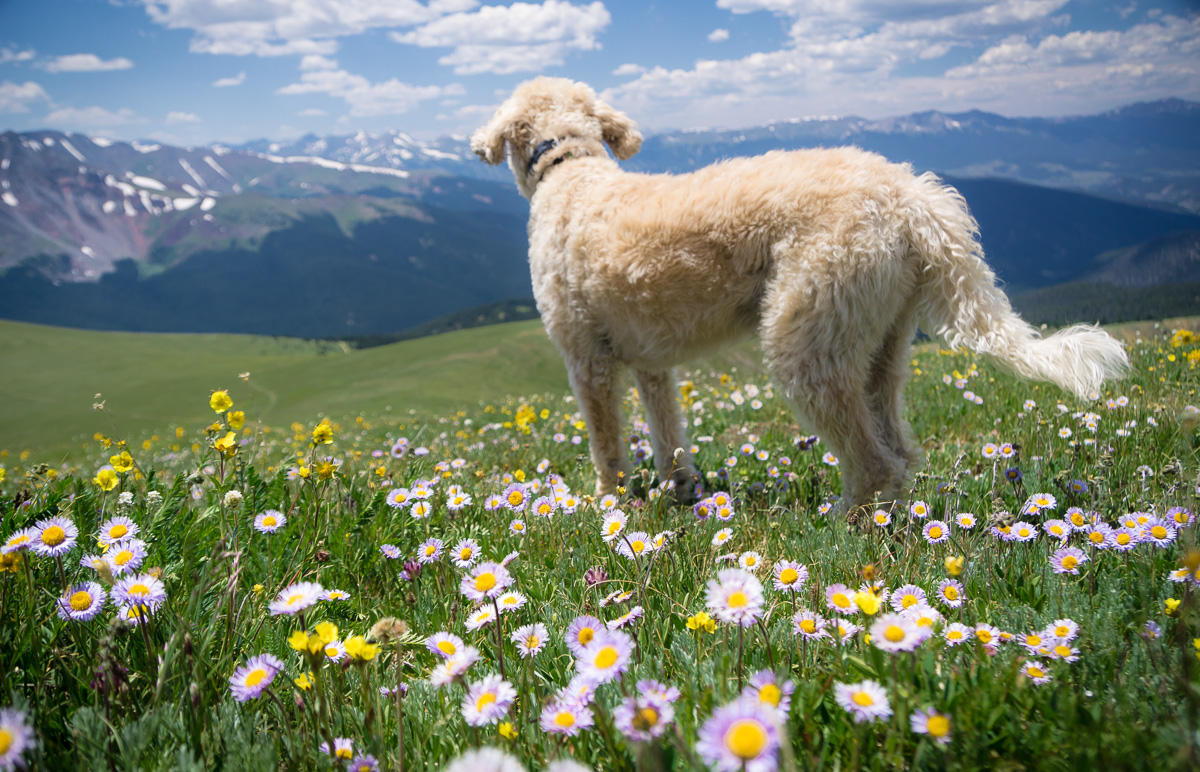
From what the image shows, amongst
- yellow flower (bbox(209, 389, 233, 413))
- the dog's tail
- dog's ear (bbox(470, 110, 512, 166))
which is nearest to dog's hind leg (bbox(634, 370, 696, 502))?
the dog's tail

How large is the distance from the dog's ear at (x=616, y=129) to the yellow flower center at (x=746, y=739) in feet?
16.9

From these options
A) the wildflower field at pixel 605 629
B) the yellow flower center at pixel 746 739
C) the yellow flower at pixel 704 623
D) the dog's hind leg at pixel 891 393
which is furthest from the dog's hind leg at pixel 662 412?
the yellow flower center at pixel 746 739

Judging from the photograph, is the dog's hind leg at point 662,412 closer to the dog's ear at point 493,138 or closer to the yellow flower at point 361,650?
the dog's ear at point 493,138

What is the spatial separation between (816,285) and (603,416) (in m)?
1.90

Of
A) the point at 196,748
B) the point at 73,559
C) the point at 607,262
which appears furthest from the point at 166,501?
the point at 607,262

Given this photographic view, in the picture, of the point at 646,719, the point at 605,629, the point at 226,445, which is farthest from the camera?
the point at 226,445

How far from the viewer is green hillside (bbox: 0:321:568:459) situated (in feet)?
237

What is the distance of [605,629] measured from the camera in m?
1.53

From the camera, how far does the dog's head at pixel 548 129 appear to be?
16.8 ft

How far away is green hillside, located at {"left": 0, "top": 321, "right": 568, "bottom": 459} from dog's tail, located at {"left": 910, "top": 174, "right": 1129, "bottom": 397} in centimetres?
5801

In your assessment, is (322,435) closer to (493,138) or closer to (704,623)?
(704,623)

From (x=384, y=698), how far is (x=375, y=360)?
101573mm

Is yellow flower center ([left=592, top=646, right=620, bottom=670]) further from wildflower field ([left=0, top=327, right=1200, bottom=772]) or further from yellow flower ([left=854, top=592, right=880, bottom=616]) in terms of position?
yellow flower ([left=854, top=592, right=880, bottom=616])

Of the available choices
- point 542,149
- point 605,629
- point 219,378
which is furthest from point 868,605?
point 219,378
